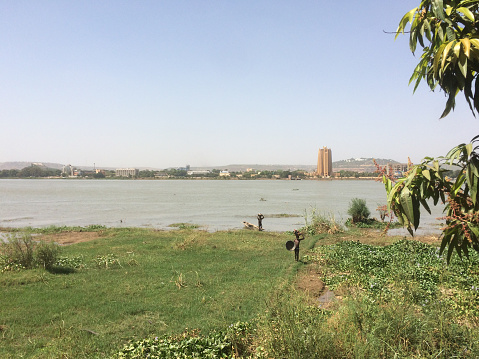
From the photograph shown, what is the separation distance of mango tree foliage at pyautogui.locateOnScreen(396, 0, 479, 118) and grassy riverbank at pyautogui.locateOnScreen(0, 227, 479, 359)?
278 cm

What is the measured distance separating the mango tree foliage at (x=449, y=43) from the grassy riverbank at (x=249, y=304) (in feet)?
9.12

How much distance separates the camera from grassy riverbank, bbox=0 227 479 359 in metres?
4.41

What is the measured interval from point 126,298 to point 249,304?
3.03 m

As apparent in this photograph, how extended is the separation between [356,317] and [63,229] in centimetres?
2634

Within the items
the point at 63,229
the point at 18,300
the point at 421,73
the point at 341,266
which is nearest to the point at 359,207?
the point at 341,266

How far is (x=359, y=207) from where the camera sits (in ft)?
92.0

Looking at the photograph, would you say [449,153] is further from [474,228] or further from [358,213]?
[358,213]

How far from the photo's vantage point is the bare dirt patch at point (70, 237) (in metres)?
21.1

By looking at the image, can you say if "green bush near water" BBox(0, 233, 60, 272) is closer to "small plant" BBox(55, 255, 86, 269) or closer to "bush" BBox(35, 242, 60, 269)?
"bush" BBox(35, 242, 60, 269)

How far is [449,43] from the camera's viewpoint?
6.17ft

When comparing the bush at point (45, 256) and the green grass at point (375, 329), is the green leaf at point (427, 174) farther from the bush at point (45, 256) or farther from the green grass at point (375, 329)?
the bush at point (45, 256)

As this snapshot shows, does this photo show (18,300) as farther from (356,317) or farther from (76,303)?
(356,317)

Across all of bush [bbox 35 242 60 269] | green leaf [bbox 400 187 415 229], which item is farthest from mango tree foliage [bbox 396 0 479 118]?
bush [bbox 35 242 60 269]

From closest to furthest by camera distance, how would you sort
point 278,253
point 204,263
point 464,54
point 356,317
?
point 464,54
point 356,317
point 204,263
point 278,253
